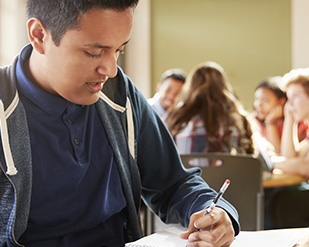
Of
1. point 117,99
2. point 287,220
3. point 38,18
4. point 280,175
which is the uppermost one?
point 38,18

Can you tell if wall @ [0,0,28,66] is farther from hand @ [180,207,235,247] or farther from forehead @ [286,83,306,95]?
hand @ [180,207,235,247]

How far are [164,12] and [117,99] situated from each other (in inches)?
232

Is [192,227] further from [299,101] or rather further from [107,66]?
[299,101]

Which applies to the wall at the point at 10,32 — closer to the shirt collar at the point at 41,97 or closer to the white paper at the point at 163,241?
the shirt collar at the point at 41,97

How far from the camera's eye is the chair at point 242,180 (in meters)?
2.12

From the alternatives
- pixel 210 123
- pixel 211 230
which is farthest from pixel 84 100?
pixel 210 123

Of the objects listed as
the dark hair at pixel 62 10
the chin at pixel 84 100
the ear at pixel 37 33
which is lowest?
the chin at pixel 84 100

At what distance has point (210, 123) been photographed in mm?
2965

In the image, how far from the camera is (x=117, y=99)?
1373 millimetres

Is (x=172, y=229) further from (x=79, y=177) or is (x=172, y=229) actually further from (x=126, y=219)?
(x=79, y=177)

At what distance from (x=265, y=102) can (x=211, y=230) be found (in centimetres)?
392

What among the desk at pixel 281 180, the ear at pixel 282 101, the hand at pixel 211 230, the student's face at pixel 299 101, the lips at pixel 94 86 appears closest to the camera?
the hand at pixel 211 230

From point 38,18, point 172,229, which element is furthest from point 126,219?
point 38,18

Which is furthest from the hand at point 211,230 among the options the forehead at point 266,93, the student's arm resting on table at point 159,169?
the forehead at point 266,93
